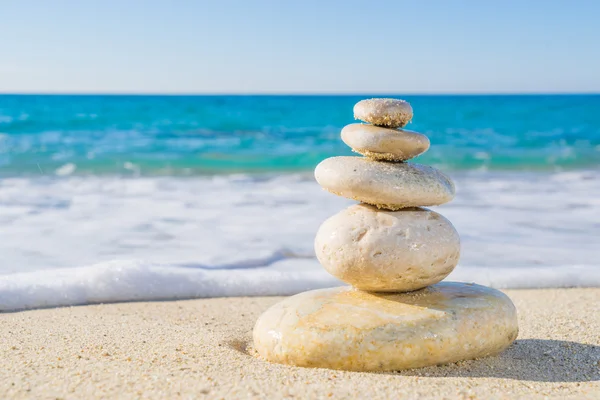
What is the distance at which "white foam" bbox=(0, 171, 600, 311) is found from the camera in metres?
5.06

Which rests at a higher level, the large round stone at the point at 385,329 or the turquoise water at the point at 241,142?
the large round stone at the point at 385,329

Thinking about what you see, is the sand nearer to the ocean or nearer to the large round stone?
the large round stone

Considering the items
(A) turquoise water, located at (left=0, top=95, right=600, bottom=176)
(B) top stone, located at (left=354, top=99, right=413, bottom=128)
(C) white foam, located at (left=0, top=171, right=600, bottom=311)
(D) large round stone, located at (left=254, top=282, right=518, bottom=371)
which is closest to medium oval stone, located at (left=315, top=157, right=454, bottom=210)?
(B) top stone, located at (left=354, top=99, right=413, bottom=128)

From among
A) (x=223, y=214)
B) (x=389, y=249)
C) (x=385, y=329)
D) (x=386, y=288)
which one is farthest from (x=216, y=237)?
(x=385, y=329)

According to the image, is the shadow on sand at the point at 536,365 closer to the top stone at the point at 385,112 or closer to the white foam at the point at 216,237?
the top stone at the point at 385,112

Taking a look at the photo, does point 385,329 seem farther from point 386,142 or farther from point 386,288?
point 386,142

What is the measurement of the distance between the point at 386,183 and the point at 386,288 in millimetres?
519

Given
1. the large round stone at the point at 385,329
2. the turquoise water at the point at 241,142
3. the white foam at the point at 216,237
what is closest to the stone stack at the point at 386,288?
the large round stone at the point at 385,329

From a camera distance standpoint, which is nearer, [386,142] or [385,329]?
[385,329]

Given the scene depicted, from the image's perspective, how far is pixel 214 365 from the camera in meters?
3.10

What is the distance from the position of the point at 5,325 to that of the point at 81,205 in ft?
15.8

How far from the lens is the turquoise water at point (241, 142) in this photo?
14.5 m

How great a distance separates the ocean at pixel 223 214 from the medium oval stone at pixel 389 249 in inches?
77.2

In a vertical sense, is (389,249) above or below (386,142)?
below
